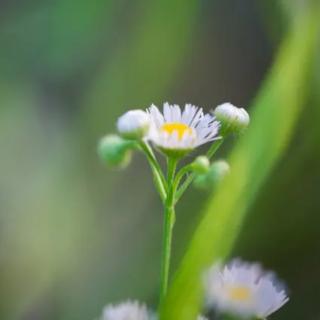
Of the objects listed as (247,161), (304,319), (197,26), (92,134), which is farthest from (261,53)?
(247,161)

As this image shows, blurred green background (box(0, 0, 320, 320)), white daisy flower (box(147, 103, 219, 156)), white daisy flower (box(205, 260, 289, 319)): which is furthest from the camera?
blurred green background (box(0, 0, 320, 320))

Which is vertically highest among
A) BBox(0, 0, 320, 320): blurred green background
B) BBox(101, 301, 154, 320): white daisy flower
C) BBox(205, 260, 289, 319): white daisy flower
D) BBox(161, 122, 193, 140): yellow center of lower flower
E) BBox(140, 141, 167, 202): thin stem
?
BBox(0, 0, 320, 320): blurred green background

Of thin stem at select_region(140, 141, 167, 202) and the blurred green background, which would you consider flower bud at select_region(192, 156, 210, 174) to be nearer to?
thin stem at select_region(140, 141, 167, 202)

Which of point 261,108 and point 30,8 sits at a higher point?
point 30,8

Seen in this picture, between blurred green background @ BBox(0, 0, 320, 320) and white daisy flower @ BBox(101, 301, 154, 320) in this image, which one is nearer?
white daisy flower @ BBox(101, 301, 154, 320)

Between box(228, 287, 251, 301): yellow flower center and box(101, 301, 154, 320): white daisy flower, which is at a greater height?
box(101, 301, 154, 320): white daisy flower

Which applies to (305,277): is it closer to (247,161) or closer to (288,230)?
(288,230)

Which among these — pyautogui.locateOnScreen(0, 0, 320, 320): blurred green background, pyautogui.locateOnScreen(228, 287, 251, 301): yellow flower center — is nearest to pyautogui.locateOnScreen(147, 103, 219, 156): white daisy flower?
pyautogui.locateOnScreen(228, 287, 251, 301): yellow flower center
